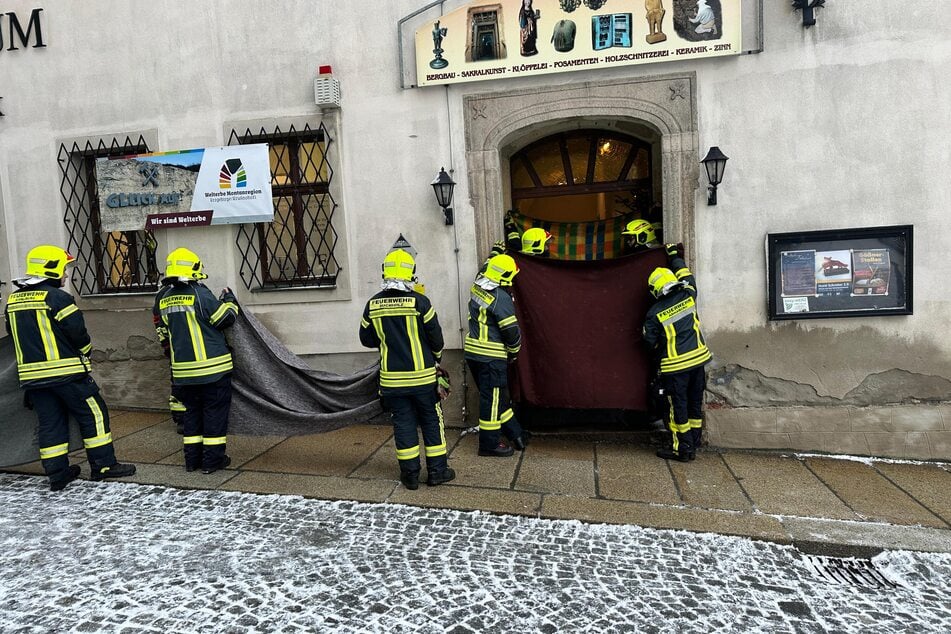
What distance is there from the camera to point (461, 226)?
6414mm

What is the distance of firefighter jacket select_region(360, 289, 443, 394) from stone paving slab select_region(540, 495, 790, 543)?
1.46m

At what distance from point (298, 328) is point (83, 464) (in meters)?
2.50

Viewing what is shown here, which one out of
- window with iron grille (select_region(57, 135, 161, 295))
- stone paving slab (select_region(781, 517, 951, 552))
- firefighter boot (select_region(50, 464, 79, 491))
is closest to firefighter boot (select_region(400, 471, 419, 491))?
stone paving slab (select_region(781, 517, 951, 552))

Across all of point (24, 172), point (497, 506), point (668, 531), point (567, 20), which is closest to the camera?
point (668, 531)

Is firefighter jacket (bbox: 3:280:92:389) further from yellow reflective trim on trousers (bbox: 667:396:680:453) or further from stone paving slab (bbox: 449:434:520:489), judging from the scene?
yellow reflective trim on trousers (bbox: 667:396:680:453)

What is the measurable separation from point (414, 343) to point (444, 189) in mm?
2222

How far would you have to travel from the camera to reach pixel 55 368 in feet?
16.1

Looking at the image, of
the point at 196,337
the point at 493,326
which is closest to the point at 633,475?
the point at 493,326

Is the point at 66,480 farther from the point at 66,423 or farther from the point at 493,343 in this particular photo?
the point at 493,343

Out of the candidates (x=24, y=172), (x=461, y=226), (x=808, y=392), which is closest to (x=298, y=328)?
(x=461, y=226)

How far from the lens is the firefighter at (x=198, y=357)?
509cm

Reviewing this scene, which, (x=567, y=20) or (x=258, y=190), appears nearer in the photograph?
(x=567, y=20)

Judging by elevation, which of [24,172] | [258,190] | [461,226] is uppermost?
[24,172]

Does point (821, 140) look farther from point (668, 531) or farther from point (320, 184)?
point (320, 184)
